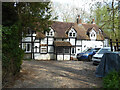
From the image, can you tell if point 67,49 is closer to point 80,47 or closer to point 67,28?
point 80,47

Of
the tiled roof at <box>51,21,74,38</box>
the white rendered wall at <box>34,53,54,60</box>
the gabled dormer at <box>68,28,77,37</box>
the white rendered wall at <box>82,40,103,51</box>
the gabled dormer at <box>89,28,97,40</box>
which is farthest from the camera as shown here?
the gabled dormer at <box>89,28,97,40</box>

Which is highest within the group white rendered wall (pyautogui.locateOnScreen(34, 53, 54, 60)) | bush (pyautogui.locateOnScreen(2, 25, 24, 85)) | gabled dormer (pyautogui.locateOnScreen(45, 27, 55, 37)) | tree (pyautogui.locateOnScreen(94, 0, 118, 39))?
tree (pyautogui.locateOnScreen(94, 0, 118, 39))

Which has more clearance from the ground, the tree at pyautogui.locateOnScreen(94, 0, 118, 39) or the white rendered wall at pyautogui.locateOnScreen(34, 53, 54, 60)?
the tree at pyautogui.locateOnScreen(94, 0, 118, 39)

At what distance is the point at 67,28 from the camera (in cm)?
2409

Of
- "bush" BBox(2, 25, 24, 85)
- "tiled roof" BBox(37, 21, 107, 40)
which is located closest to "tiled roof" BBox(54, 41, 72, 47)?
"tiled roof" BBox(37, 21, 107, 40)

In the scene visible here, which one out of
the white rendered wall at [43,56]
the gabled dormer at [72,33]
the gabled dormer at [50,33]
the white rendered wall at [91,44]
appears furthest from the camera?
the white rendered wall at [91,44]

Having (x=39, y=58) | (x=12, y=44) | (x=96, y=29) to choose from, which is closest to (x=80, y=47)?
(x=96, y=29)

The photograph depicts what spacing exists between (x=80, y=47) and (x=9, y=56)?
62.9 feet

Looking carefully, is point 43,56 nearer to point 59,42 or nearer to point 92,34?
point 59,42

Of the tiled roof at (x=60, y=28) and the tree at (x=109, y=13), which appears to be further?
the tiled roof at (x=60, y=28)

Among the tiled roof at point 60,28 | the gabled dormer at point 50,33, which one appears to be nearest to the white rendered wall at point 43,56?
the gabled dormer at point 50,33

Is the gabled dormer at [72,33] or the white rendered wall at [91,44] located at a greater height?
the gabled dormer at [72,33]

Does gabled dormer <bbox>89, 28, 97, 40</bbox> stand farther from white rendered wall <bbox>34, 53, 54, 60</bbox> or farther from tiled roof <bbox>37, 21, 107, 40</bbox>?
white rendered wall <bbox>34, 53, 54, 60</bbox>

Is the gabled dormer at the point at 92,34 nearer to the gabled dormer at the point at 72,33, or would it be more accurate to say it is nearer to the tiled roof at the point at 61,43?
the gabled dormer at the point at 72,33
